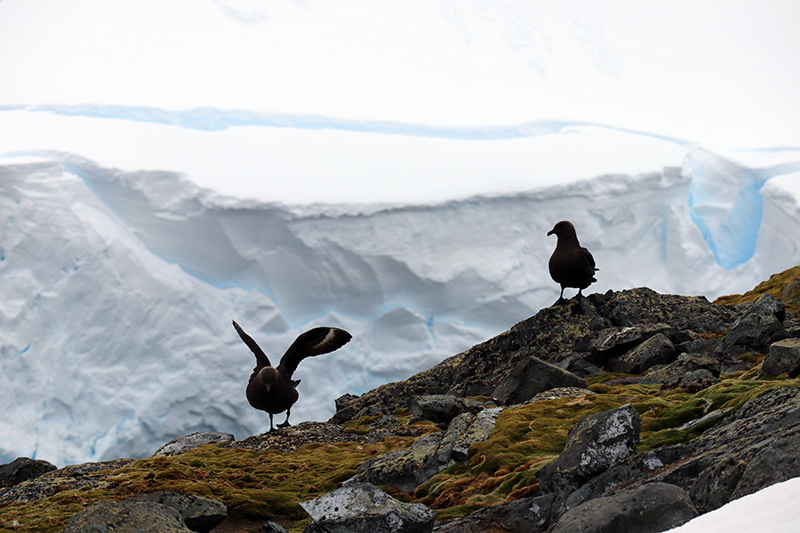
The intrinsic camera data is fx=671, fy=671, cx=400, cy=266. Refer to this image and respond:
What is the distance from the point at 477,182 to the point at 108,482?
17046 mm

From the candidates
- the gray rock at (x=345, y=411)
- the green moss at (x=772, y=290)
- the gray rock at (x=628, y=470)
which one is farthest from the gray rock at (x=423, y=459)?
the green moss at (x=772, y=290)

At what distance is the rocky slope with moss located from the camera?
4047 millimetres

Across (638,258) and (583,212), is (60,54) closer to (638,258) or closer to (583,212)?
(583,212)

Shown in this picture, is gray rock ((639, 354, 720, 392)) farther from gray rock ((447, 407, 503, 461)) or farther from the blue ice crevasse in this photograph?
the blue ice crevasse

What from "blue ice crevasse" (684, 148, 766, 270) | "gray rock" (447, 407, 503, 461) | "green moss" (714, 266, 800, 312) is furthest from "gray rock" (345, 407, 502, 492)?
"blue ice crevasse" (684, 148, 766, 270)

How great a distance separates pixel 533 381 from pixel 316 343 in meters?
3.34

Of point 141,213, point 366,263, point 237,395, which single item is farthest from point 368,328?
point 141,213

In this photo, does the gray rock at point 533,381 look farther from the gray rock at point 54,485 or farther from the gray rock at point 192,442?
the gray rock at point 54,485

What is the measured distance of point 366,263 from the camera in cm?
1980

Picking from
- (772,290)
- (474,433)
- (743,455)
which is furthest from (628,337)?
(743,455)

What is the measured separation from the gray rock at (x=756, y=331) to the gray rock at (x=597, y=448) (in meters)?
4.74

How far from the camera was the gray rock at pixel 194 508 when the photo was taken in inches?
203

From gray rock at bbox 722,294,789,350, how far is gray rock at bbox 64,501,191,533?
7146 mm

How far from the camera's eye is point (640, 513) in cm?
354
